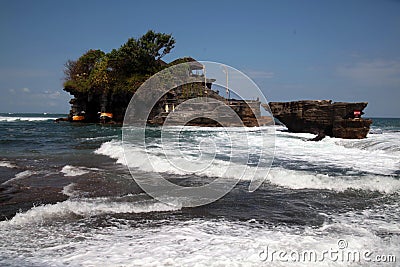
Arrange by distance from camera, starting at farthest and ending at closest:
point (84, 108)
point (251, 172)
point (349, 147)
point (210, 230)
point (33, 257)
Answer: point (84, 108) < point (349, 147) < point (251, 172) < point (210, 230) < point (33, 257)

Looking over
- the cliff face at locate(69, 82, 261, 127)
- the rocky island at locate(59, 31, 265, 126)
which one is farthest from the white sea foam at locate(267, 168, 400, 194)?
the rocky island at locate(59, 31, 265, 126)

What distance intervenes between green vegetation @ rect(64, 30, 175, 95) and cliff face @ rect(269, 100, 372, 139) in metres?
19.0

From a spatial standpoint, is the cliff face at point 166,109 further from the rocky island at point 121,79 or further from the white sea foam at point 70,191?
the white sea foam at point 70,191

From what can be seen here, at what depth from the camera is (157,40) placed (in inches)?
1523

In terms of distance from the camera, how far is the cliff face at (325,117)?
17.5m

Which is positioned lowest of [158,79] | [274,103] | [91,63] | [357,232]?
[357,232]

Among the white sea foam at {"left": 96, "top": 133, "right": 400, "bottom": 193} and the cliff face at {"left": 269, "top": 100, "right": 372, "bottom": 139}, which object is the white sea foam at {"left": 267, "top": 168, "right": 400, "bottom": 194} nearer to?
the white sea foam at {"left": 96, "top": 133, "right": 400, "bottom": 193}

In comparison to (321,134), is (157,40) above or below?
above

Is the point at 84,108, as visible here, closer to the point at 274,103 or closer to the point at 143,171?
the point at 274,103

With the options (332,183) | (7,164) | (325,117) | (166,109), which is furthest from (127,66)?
(332,183)

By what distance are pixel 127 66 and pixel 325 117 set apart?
2620cm

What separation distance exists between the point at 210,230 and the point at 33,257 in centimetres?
185

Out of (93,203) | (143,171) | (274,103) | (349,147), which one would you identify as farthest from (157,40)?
(93,203)

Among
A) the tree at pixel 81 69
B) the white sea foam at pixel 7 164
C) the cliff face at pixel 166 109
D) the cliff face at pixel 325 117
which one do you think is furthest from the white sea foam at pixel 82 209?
the tree at pixel 81 69
